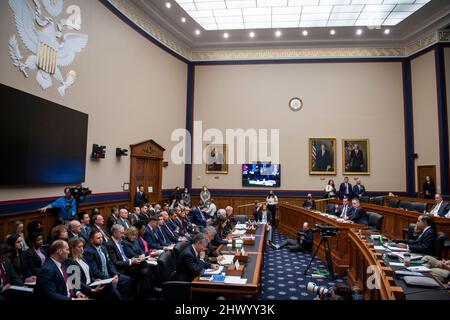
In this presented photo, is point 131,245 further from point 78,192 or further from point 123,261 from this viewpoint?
point 78,192

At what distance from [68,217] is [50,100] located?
2.69 meters

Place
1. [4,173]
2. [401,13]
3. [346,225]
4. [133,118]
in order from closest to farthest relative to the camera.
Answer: [4,173] < [346,225] < [133,118] < [401,13]

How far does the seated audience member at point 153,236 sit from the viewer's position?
19.5 feet

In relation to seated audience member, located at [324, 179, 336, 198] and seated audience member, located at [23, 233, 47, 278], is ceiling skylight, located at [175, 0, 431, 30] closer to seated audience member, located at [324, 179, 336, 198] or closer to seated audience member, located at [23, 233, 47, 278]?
seated audience member, located at [324, 179, 336, 198]

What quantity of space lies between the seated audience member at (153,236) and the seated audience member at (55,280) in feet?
8.08

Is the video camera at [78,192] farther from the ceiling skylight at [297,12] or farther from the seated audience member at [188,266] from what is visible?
the ceiling skylight at [297,12]

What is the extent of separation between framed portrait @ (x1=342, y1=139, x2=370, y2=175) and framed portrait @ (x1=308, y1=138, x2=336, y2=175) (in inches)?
18.9

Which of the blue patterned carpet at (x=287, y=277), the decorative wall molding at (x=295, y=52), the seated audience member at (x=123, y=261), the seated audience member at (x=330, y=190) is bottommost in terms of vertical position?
the blue patterned carpet at (x=287, y=277)

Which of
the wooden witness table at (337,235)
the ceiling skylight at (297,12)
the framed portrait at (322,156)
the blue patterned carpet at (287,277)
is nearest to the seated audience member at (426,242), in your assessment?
the wooden witness table at (337,235)

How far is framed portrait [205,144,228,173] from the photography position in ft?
45.0

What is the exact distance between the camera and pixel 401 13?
11.2m
